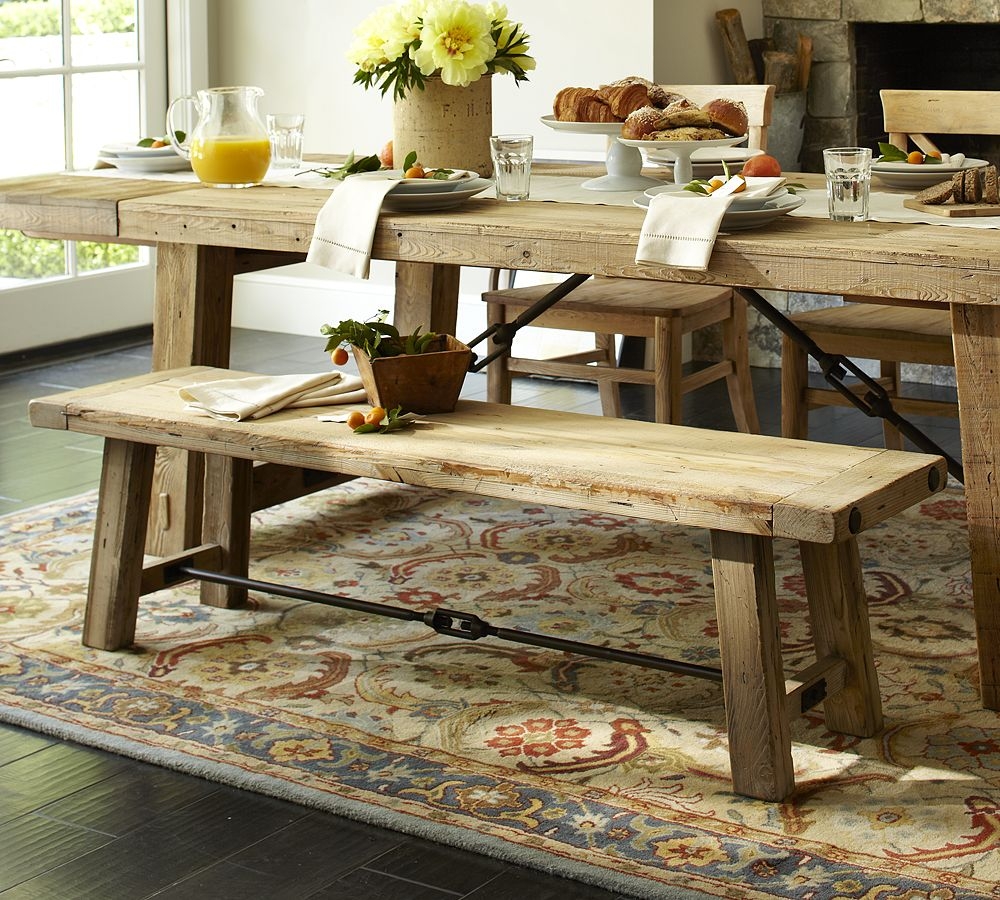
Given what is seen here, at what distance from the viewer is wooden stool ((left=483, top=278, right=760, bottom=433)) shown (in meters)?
3.46

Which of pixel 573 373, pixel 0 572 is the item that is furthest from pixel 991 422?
pixel 0 572

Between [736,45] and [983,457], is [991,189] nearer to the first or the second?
[983,457]

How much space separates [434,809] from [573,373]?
180 centimetres

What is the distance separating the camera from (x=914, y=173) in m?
2.74

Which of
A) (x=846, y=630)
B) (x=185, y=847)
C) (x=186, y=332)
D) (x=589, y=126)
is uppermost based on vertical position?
(x=589, y=126)

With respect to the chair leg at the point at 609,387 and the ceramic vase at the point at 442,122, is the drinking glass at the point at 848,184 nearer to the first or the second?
the ceramic vase at the point at 442,122

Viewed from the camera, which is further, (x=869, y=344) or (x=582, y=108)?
(x=869, y=344)

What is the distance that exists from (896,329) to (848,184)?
0.79 m

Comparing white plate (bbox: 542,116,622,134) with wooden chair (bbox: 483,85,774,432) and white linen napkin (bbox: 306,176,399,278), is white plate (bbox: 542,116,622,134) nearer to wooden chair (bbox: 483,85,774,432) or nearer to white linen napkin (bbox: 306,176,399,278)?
white linen napkin (bbox: 306,176,399,278)

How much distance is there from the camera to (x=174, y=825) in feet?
6.67

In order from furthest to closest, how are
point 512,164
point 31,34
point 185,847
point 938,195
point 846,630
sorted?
point 31,34 < point 512,164 < point 938,195 < point 846,630 < point 185,847

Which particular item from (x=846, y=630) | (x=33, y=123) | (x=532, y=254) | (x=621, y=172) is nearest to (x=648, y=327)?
(x=621, y=172)

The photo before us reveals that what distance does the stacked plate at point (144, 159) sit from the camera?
328 centimetres

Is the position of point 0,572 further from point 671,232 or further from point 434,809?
point 671,232
